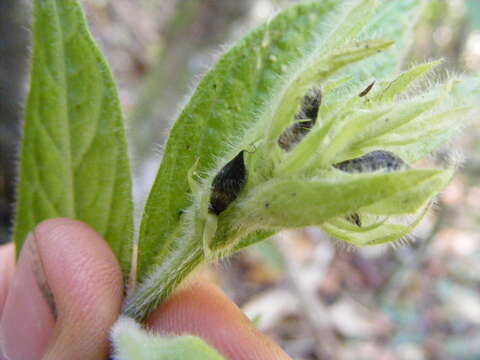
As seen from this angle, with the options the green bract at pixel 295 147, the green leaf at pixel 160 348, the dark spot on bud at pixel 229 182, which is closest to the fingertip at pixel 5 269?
the green bract at pixel 295 147

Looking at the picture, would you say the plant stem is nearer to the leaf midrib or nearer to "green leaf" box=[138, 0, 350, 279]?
"green leaf" box=[138, 0, 350, 279]

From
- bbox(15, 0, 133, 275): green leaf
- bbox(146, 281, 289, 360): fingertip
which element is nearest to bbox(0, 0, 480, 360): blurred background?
bbox(146, 281, 289, 360): fingertip

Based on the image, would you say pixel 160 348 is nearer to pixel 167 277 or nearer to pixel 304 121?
pixel 167 277

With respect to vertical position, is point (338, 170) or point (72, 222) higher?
point (338, 170)

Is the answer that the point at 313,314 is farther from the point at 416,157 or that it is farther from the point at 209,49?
the point at 416,157

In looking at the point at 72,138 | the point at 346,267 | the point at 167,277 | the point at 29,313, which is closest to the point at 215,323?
the point at 167,277

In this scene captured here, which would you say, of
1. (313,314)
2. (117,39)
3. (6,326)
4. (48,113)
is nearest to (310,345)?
(313,314)

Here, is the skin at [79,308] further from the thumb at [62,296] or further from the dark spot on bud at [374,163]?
the dark spot on bud at [374,163]
